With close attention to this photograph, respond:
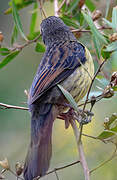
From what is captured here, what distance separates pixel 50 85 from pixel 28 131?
203cm

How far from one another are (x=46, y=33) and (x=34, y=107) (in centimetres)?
117

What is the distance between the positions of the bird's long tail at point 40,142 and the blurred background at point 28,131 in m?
0.89

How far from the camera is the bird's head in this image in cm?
434

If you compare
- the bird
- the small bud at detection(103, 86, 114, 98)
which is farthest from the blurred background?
the small bud at detection(103, 86, 114, 98)

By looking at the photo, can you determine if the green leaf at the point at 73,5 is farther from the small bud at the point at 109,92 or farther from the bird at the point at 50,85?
the small bud at the point at 109,92

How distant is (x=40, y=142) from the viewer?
3.32 m

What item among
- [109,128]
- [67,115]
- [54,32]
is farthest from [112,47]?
[54,32]

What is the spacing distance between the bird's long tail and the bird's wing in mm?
198

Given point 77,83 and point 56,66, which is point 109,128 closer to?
point 77,83

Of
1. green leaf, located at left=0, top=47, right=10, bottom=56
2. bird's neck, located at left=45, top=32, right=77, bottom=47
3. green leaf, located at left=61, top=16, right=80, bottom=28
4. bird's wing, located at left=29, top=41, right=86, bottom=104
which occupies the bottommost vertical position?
bird's wing, located at left=29, top=41, right=86, bottom=104

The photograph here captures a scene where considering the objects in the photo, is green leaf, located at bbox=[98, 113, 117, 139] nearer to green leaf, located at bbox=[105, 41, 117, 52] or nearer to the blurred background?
green leaf, located at bbox=[105, 41, 117, 52]

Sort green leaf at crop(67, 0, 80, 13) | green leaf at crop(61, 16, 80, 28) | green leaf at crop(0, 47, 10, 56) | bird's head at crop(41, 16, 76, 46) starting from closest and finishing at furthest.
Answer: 1. green leaf at crop(0, 47, 10, 56)
2. green leaf at crop(61, 16, 80, 28)
3. green leaf at crop(67, 0, 80, 13)
4. bird's head at crop(41, 16, 76, 46)

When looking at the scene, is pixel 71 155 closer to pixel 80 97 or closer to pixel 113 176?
pixel 113 176

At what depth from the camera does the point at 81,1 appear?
13.5ft
